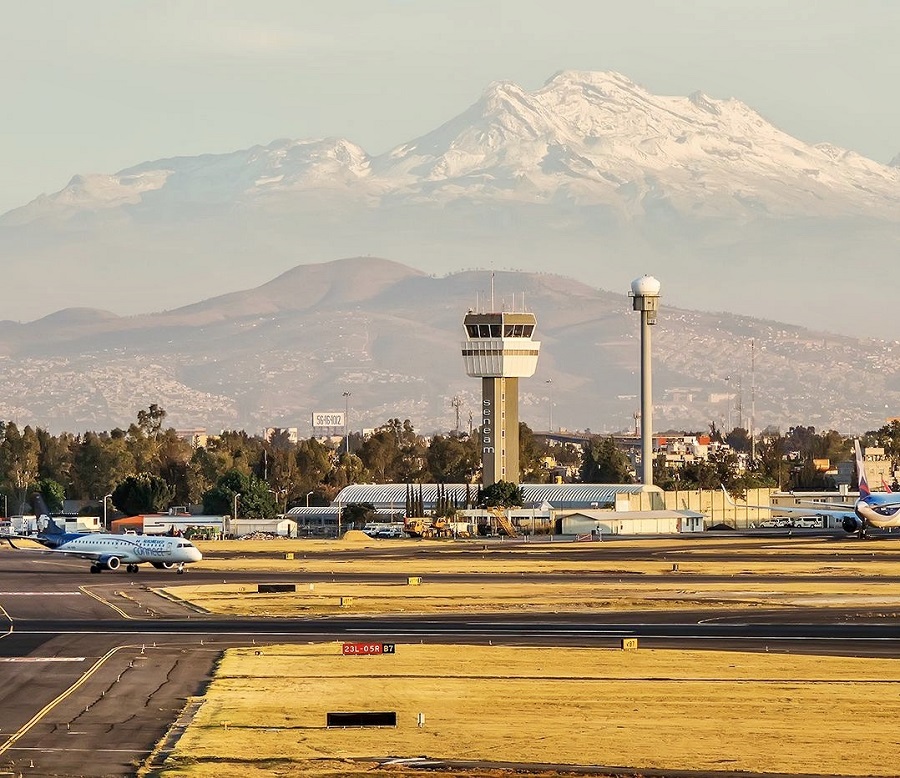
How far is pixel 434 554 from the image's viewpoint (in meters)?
162

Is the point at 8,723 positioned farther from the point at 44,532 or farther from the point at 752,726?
the point at 44,532

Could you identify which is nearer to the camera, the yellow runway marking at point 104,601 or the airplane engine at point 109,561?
the yellow runway marking at point 104,601

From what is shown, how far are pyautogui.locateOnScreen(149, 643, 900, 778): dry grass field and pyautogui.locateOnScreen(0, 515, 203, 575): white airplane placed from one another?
6197 centimetres

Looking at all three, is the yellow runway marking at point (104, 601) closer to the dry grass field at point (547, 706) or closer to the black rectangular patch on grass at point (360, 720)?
the dry grass field at point (547, 706)

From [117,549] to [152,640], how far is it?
57.0 metres

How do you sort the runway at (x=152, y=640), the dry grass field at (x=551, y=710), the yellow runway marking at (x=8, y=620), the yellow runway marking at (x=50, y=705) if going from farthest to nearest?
1. the yellow runway marking at (x=8, y=620)
2. the runway at (x=152, y=640)
3. the yellow runway marking at (x=50, y=705)
4. the dry grass field at (x=551, y=710)

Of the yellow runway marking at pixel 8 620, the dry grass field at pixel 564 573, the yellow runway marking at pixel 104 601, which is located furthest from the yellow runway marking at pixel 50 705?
the dry grass field at pixel 564 573

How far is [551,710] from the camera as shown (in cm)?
5197

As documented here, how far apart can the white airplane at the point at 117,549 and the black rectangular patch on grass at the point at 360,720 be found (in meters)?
80.1

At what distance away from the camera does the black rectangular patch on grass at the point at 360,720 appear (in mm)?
49000

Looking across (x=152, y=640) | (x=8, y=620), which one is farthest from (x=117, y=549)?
(x=152, y=640)

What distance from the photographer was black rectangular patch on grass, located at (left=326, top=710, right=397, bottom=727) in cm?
4900

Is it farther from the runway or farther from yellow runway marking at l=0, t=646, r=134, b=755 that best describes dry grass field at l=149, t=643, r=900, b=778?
yellow runway marking at l=0, t=646, r=134, b=755

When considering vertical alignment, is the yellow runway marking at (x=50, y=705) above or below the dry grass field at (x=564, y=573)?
below
